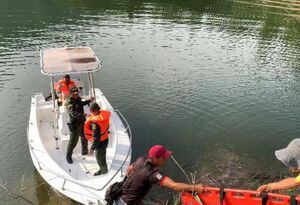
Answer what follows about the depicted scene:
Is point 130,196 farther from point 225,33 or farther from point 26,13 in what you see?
point 26,13

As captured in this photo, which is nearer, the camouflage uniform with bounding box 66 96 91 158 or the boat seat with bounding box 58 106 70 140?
the camouflage uniform with bounding box 66 96 91 158

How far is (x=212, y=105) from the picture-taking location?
1609cm

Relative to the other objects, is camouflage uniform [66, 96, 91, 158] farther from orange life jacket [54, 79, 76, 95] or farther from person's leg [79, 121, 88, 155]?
orange life jacket [54, 79, 76, 95]

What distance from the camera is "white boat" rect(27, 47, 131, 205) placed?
8.88 metres

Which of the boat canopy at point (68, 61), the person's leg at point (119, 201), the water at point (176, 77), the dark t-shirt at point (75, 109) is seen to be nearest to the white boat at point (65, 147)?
the boat canopy at point (68, 61)

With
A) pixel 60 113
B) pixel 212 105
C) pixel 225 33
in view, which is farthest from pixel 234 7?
pixel 60 113

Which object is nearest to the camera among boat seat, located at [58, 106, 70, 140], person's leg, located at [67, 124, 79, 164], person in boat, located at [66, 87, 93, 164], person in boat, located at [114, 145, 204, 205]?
person in boat, located at [114, 145, 204, 205]

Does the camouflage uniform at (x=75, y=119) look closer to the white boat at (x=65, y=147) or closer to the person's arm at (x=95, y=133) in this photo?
the white boat at (x=65, y=147)

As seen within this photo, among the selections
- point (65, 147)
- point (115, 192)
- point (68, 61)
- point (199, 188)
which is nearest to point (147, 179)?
point (115, 192)

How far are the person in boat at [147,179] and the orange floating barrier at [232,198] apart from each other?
0.41m

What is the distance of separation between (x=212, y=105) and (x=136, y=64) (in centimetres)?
628

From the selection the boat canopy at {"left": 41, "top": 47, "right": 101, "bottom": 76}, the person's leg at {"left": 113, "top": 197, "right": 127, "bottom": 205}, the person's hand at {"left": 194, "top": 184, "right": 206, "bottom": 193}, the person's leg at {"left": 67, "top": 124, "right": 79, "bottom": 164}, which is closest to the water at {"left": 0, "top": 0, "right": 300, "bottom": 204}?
the person's leg at {"left": 67, "top": 124, "right": 79, "bottom": 164}

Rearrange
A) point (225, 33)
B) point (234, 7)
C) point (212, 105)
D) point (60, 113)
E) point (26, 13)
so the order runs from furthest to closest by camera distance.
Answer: point (234, 7) < point (26, 13) < point (225, 33) < point (212, 105) < point (60, 113)

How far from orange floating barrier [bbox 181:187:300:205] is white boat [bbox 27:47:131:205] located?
2.57m
